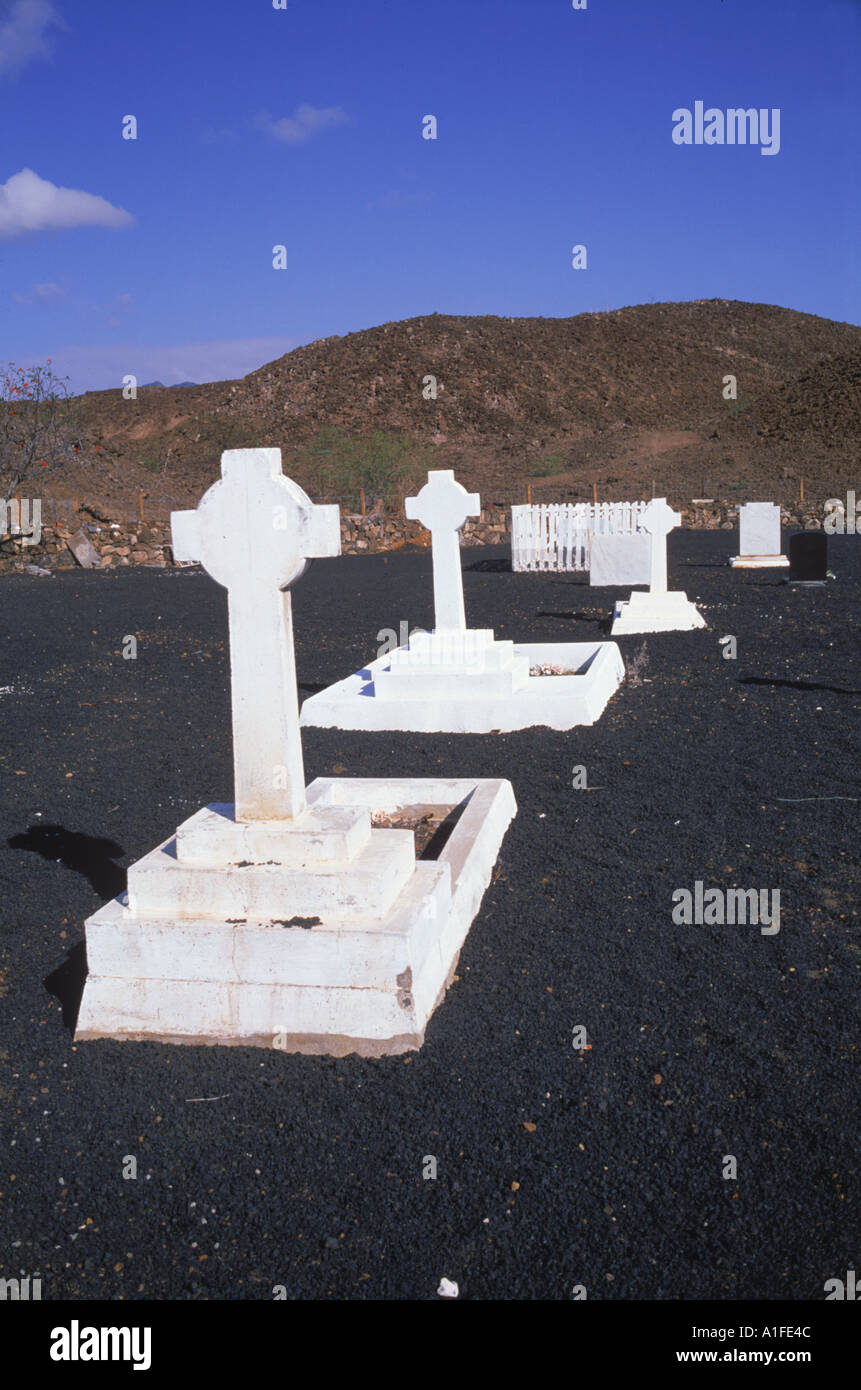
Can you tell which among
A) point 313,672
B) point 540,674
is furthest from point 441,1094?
point 313,672

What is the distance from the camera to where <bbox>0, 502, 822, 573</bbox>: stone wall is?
2197 cm

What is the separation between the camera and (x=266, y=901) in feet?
12.2

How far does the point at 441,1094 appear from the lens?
3.31m

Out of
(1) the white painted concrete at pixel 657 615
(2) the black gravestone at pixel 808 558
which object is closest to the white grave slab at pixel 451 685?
(1) the white painted concrete at pixel 657 615

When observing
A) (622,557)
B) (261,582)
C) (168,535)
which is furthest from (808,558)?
(168,535)

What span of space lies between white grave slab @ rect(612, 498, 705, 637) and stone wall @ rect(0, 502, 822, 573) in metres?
7.75

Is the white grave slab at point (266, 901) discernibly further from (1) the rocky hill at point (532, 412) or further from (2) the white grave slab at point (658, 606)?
(1) the rocky hill at point (532, 412)

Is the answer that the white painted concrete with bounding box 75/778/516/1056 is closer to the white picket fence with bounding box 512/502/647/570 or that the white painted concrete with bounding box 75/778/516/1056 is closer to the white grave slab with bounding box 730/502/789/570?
the white grave slab with bounding box 730/502/789/570

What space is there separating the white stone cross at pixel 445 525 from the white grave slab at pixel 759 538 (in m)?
12.1

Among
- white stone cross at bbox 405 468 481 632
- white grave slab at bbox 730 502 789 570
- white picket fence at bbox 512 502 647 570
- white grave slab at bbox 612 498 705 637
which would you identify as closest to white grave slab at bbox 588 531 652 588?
white grave slab at bbox 730 502 789 570

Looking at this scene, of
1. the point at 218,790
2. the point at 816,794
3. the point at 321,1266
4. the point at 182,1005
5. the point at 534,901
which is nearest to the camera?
the point at 321,1266

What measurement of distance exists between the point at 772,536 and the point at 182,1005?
17.4 metres

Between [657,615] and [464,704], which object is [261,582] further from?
[657,615]

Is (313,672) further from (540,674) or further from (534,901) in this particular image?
(534,901)
